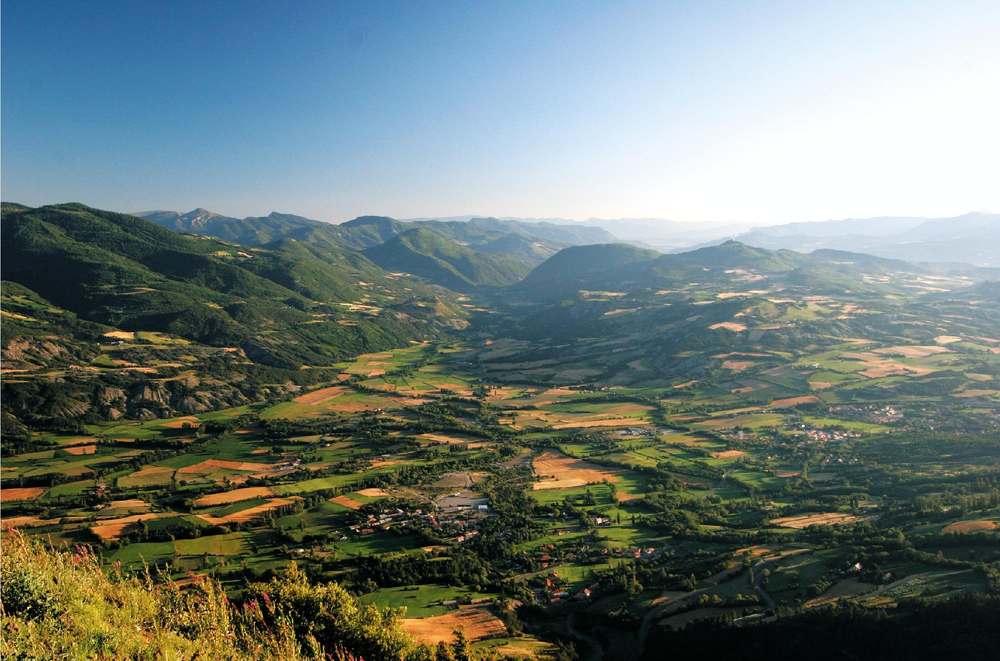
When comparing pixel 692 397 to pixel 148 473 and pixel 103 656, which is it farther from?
pixel 103 656

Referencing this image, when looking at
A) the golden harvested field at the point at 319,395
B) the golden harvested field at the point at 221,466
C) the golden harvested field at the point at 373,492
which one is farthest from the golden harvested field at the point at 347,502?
the golden harvested field at the point at 319,395

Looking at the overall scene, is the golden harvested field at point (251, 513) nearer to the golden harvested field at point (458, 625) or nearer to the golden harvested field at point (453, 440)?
the golden harvested field at point (453, 440)

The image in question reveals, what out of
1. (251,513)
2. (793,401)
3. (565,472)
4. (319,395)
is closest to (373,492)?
(251,513)

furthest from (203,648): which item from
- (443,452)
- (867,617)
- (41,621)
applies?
(443,452)

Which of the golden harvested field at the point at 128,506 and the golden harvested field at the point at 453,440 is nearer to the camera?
the golden harvested field at the point at 128,506

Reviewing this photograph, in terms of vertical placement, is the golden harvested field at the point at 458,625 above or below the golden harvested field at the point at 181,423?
below

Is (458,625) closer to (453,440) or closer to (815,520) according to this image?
(815,520)
